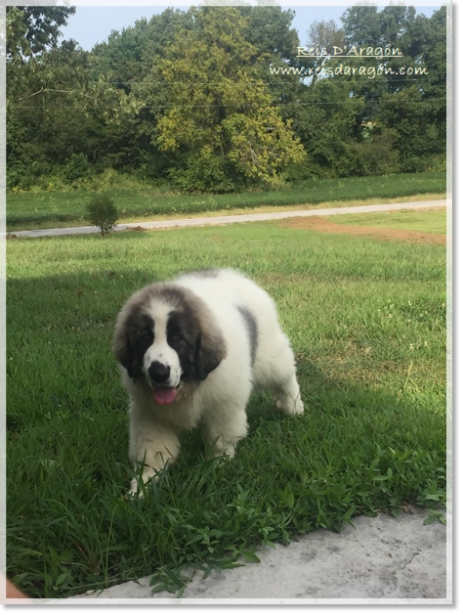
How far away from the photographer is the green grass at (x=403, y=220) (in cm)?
368

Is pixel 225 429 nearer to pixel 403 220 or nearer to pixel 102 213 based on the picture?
pixel 102 213

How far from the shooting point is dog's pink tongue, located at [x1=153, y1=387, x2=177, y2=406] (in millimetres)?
2420

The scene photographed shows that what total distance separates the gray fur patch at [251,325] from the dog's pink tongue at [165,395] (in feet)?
2.03

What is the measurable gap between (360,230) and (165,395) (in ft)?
6.93

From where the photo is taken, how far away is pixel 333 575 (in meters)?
2.12

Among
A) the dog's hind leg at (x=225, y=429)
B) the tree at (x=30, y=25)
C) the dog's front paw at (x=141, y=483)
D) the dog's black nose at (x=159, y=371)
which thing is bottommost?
the dog's front paw at (x=141, y=483)

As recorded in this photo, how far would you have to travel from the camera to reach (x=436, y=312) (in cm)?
366

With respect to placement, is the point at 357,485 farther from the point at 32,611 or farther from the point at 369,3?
the point at 369,3

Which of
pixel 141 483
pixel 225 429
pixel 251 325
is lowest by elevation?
pixel 141 483

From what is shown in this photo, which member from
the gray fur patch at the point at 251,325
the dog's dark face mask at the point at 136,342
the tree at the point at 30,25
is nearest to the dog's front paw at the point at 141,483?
the dog's dark face mask at the point at 136,342

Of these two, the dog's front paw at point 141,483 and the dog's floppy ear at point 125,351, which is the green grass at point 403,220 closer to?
the dog's floppy ear at point 125,351

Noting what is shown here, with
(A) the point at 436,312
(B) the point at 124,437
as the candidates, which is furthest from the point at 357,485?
(A) the point at 436,312

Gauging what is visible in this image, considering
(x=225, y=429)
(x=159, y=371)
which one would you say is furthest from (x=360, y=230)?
(x=159, y=371)

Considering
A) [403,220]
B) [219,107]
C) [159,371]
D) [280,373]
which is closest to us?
[159,371]
